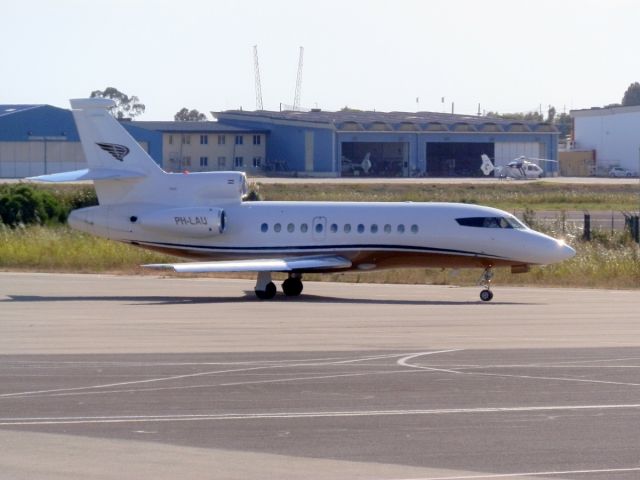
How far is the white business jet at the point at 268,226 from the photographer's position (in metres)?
27.5

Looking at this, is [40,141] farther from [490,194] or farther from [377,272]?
[377,272]

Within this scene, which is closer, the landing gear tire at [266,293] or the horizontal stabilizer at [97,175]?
the landing gear tire at [266,293]

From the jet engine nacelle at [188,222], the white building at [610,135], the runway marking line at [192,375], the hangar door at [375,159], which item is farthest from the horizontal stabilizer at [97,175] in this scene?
the white building at [610,135]

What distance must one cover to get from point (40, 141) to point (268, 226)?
62.6 meters

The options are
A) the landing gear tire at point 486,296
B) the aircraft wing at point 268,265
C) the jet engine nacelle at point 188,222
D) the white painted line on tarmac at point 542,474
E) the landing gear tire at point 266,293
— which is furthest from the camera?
the jet engine nacelle at point 188,222

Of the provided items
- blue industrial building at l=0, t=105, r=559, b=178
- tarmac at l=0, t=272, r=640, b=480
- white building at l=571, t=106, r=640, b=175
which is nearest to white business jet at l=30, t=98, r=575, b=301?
tarmac at l=0, t=272, r=640, b=480

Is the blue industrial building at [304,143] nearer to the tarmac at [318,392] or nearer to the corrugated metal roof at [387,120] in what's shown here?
the corrugated metal roof at [387,120]

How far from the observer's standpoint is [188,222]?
2795cm

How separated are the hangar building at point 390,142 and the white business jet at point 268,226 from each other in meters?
70.9

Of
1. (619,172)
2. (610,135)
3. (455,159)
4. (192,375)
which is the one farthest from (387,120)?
(192,375)

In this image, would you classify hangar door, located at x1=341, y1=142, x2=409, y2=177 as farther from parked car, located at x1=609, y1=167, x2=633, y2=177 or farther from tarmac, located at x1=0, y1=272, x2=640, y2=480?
tarmac, located at x1=0, y1=272, x2=640, y2=480

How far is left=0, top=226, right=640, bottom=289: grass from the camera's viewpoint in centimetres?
3231

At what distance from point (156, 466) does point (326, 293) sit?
1938 centimetres

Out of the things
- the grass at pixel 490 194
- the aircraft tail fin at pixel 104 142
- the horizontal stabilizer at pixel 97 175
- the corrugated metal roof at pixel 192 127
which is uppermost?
the corrugated metal roof at pixel 192 127
